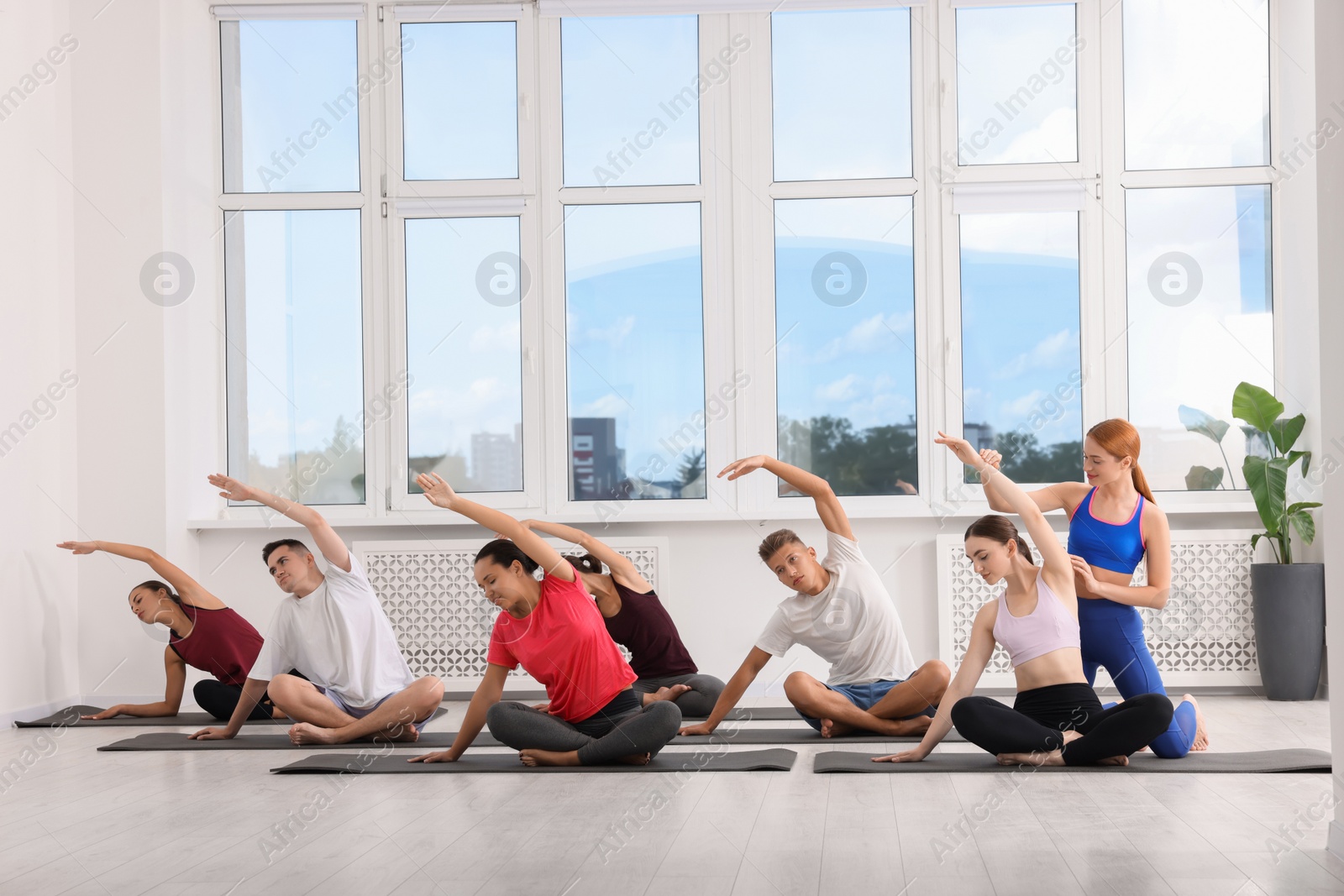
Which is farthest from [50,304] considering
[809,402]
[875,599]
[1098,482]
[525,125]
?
[1098,482]

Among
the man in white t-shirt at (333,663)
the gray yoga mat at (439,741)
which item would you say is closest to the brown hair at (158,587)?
the gray yoga mat at (439,741)

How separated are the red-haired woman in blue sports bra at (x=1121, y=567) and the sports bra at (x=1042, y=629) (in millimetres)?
262

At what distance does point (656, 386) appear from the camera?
5.62 m

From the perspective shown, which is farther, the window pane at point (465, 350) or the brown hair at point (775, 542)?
the window pane at point (465, 350)

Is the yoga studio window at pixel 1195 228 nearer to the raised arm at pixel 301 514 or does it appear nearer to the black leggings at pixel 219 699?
the raised arm at pixel 301 514

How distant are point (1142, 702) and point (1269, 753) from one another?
2.09ft

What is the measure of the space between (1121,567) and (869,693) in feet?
3.14

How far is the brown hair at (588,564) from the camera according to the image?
14.7 feet

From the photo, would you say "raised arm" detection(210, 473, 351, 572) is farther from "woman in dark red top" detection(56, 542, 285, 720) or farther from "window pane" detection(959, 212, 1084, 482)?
"window pane" detection(959, 212, 1084, 482)

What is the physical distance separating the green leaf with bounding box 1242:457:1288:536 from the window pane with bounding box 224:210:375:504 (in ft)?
13.7

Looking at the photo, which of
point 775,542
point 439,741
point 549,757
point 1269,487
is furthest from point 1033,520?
point 1269,487

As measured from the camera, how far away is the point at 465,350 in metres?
5.71

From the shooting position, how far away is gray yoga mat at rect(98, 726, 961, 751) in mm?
3920

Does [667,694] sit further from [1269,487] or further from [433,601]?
[1269,487]
